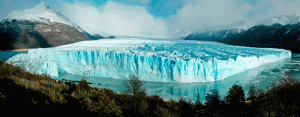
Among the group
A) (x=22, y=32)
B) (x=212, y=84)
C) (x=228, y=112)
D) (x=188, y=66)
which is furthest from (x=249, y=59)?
(x=22, y=32)

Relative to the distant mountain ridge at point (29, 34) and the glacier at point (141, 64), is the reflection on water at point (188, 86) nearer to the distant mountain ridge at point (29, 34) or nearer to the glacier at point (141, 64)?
the glacier at point (141, 64)

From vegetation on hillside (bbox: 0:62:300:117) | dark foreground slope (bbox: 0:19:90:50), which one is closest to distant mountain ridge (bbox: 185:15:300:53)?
vegetation on hillside (bbox: 0:62:300:117)

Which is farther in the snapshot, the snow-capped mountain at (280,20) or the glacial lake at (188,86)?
the snow-capped mountain at (280,20)

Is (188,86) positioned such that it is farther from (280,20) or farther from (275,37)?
(280,20)

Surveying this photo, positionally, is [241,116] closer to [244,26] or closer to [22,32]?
[22,32]

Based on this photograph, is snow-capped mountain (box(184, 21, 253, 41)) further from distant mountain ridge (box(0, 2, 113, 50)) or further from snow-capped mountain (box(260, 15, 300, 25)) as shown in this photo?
distant mountain ridge (box(0, 2, 113, 50))

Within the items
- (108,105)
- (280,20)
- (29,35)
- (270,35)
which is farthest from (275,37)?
(29,35)

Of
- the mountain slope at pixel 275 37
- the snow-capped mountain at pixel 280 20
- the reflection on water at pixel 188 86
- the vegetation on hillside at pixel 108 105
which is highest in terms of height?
the snow-capped mountain at pixel 280 20

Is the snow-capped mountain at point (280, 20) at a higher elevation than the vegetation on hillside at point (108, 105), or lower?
higher

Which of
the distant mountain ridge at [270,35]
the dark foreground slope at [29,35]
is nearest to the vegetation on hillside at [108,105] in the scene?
the distant mountain ridge at [270,35]
